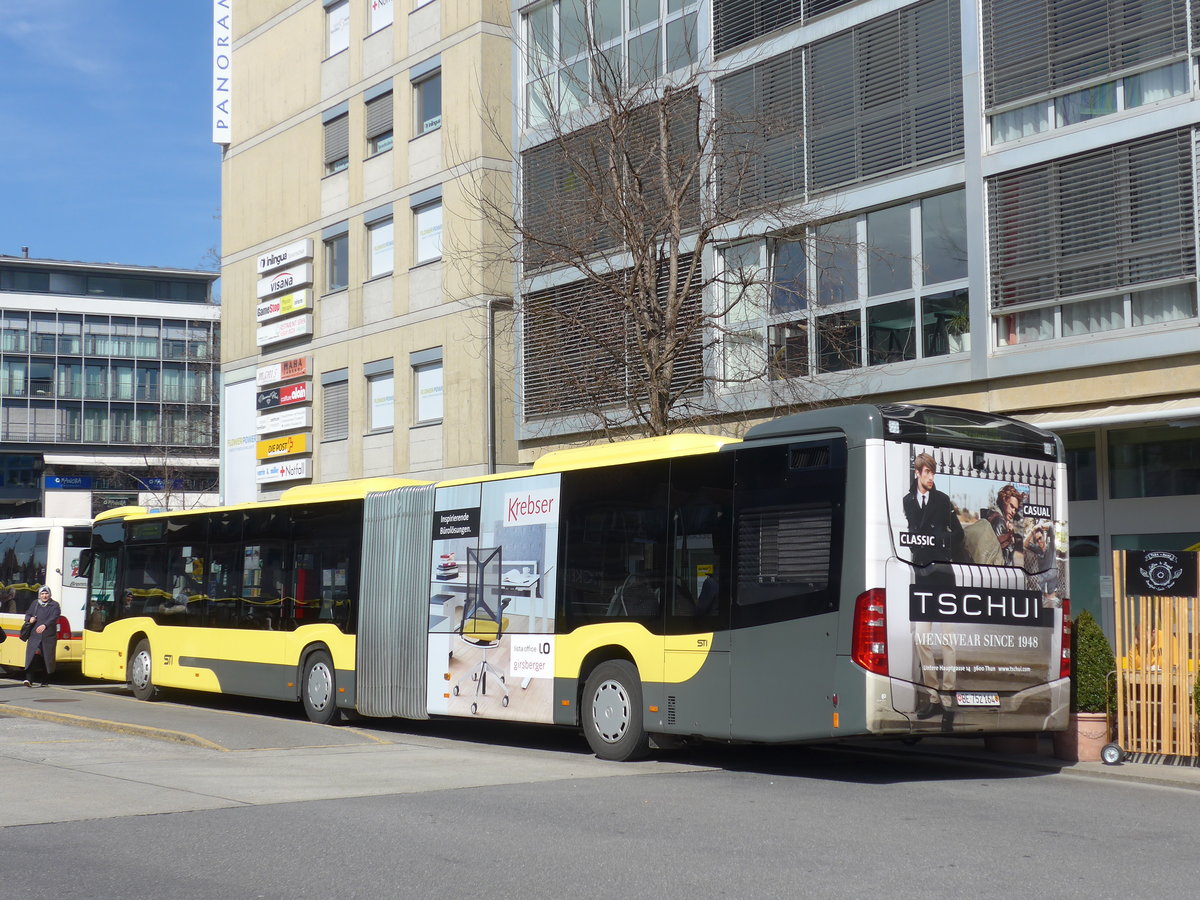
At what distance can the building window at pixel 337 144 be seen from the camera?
32500mm

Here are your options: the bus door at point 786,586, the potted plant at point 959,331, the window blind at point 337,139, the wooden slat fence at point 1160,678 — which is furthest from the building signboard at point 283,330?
the wooden slat fence at point 1160,678

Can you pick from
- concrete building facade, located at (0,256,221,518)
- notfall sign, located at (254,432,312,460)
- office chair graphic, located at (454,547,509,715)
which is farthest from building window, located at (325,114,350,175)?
concrete building facade, located at (0,256,221,518)

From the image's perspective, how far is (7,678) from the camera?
88.9 ft

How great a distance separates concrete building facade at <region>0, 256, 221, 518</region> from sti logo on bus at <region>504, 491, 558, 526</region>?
251 ft

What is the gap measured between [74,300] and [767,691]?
90.4m

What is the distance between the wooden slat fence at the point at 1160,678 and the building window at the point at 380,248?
2031 cm

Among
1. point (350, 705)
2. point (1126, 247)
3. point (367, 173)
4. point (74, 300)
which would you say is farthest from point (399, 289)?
point (74, 300)

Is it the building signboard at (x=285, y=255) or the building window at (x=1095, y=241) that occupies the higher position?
the building signboard at (x=285, y=255)

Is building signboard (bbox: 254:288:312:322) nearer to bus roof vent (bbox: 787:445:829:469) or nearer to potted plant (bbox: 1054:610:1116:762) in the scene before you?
bus roof vent (bbox: 787:445:829:469)

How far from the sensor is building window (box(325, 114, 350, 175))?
107ft

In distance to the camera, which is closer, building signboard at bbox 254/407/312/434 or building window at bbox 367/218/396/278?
building window at bbox 367/218/396/278

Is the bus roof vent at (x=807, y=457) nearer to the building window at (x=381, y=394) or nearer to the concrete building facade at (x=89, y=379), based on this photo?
the building window at (x=381, y=394)

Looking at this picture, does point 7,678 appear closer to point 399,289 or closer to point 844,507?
point 399,289

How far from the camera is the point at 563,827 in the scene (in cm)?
926
